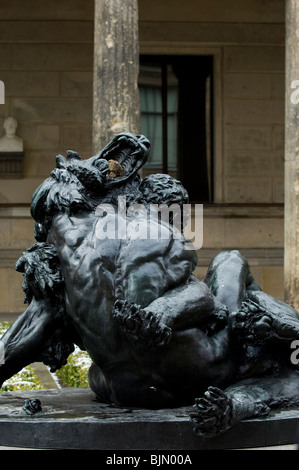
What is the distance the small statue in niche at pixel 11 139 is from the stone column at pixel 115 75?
591 cm

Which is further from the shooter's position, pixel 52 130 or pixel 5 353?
pixel 52 130

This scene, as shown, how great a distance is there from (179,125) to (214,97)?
98 cm

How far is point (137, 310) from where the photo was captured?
4043 millimetres

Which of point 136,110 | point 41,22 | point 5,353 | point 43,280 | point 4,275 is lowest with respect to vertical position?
point 4,275

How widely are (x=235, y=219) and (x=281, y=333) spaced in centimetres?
1745

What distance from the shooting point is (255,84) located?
73.4 feet

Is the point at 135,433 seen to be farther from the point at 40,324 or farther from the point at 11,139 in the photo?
the point at 11,139

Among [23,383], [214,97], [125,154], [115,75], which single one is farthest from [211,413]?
[214,97]

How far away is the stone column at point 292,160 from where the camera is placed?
1612 cm

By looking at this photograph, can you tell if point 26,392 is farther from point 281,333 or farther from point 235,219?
point 235,219

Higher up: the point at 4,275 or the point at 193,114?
the point at 193,114

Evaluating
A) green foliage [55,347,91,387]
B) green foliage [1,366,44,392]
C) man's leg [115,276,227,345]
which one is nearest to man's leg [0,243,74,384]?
man's leg [115,276,227,345]
